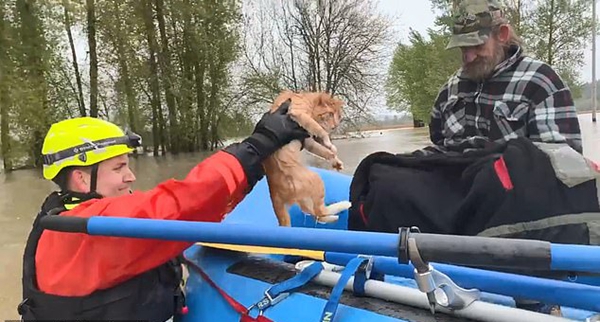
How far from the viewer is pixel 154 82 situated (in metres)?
9.34

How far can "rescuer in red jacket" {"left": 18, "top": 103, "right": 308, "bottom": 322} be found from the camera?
42.3 inches

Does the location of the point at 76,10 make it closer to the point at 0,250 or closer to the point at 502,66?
the point at 0,250

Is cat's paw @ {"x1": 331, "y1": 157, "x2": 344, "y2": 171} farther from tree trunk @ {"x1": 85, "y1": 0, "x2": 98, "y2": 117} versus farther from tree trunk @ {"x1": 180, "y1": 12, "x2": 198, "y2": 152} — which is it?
tree trunk @ {"x1": 85, "y1": 0, "x2": 98, "y2": 117}

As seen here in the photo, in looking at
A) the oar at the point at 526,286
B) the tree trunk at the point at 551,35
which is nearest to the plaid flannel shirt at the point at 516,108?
the oar at the point at 526,286

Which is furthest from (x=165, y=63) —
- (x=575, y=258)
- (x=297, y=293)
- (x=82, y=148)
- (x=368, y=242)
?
(x=575, y=258)

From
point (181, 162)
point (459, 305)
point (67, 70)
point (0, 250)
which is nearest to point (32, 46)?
point (67, 70)

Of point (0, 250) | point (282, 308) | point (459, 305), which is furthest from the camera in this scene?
point (0, 250)

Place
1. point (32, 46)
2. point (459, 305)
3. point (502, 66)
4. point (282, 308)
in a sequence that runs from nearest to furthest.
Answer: point (459, 305), point (282, 308), point (502, 66), point (32, 46)

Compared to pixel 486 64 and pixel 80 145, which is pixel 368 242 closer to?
pixel 80 145

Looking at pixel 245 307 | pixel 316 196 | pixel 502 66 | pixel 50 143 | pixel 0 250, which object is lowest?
pixel 0 250

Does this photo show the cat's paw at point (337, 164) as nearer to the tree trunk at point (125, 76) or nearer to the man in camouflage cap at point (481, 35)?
the man in camouflage cap at point (481, 35)

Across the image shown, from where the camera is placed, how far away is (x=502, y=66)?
1.49 m

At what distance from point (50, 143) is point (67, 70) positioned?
9038 mm

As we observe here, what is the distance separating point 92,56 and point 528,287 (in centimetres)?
915
